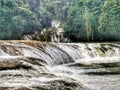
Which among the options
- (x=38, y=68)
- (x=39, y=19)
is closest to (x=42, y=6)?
(x=39, y=19)

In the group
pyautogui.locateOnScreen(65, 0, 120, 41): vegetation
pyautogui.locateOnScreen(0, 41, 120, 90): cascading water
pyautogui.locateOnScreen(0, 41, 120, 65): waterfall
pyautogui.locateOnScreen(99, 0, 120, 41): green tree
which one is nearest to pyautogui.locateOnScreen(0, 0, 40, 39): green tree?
pyautogui.locateOnScreen(65, 0, 120, 41): vegetation

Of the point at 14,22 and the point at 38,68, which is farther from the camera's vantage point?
the point at 14,22

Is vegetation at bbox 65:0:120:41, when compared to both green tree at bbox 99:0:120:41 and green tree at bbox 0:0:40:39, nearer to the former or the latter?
green tree at bbox 99:0:120:41

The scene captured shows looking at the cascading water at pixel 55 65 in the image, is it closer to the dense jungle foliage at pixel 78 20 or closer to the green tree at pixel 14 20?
the dense jungle foliage at pixel 78 20

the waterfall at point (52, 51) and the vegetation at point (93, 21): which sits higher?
the waterfall at point (52, 51)

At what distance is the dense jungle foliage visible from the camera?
44500mm

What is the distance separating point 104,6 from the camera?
46.2 meters

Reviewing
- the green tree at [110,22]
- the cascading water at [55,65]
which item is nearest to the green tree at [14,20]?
the green tree at [110,22]

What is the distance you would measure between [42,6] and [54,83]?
50031 millimetres

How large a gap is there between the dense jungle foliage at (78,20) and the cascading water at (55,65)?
64.8 ft

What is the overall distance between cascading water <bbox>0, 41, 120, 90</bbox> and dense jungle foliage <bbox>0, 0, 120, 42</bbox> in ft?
64.8

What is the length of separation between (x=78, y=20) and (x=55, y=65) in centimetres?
3189

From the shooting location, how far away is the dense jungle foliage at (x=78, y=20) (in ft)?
146

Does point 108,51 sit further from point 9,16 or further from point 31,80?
point 9,16
